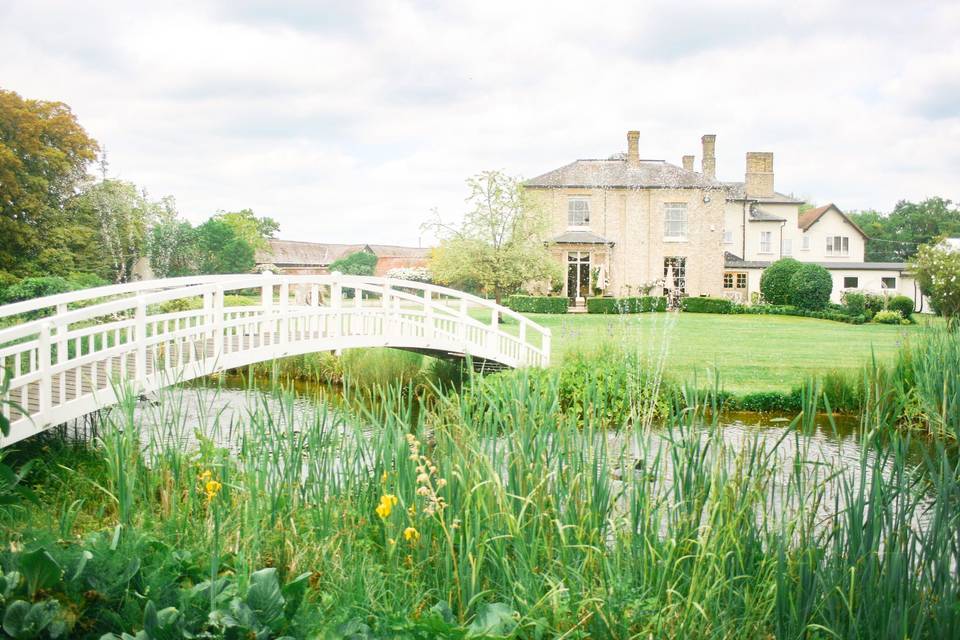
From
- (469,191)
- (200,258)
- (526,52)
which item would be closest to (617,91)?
(526,52)

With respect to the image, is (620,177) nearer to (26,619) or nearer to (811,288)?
(811,288)

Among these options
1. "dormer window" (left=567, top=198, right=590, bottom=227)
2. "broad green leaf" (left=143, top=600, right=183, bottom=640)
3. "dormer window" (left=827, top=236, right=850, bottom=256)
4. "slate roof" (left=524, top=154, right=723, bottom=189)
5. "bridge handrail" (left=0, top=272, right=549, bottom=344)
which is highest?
"slate roof" (left=524, top=154, right=723, bottom=189)

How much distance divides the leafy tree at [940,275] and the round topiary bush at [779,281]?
425cm

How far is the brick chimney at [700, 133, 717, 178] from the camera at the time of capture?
3039cm

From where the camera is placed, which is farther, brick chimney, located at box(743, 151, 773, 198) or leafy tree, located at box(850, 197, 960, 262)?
leafy tree, located at box(850, 197, 960, 262)

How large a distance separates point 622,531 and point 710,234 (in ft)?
84.4

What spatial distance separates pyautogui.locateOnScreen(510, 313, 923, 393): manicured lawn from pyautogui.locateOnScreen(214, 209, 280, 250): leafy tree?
62.3 ft

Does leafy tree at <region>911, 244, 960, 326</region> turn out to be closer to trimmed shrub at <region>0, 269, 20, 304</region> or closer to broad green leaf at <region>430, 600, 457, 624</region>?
broad green leaf at <region>430, 600, 457, 624</region>

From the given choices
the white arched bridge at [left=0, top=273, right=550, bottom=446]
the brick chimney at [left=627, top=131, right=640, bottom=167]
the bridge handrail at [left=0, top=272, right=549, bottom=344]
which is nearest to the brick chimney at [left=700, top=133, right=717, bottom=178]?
the brick chimney at [left=627, top=131, right=640, bottom=167]

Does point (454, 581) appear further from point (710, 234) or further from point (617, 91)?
point (617, 91)

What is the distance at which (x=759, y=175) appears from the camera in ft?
112

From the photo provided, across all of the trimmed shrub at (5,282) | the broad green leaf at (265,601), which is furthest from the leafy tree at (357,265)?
the broad green leaf at (265,601)

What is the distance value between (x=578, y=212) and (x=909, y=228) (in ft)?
66.7

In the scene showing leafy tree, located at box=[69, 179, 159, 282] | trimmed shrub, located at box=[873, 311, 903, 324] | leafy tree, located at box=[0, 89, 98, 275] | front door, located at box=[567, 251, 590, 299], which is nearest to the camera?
leafy tree, located at box=[0, 89, 98, 275]
